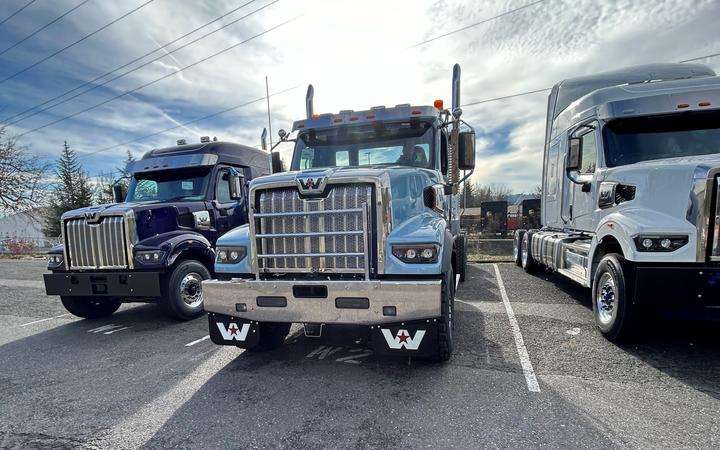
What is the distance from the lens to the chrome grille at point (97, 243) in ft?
18.5

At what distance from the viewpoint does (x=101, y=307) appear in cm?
666

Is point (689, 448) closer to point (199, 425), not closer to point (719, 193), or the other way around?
point (719, 193)

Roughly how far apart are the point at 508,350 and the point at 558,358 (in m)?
0.51

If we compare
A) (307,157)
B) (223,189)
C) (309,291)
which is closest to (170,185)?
(223,189)

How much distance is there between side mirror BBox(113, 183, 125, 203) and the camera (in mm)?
7625

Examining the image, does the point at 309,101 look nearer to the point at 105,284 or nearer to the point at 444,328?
the point at 105,284

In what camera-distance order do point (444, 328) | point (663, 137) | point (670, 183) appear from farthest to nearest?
point (663, 137)
point (670, 183)
point (444, 328)

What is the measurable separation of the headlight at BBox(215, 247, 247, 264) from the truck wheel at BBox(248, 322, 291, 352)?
0.80 metres

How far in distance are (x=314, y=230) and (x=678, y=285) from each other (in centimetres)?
366

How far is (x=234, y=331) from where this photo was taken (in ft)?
12.6

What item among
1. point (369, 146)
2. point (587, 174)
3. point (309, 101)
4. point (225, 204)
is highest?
point (309, 101)

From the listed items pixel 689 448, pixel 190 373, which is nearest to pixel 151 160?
pixel 190 373

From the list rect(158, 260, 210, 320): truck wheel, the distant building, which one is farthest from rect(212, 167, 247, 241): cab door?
the distant building

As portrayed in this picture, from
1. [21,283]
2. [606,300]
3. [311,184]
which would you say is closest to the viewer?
[311,184]
